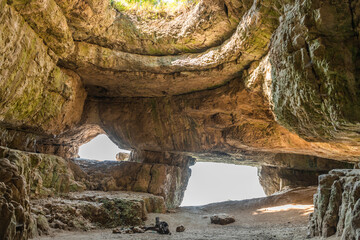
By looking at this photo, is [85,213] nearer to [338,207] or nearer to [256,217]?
[338,207]

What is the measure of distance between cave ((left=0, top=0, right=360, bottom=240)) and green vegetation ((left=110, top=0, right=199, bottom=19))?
45mm

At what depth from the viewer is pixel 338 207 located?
468cm

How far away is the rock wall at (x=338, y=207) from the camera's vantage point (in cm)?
361

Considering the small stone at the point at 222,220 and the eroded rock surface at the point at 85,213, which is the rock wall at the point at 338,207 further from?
the eroded rock surface at the point at 85,213

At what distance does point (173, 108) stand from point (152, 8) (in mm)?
5437

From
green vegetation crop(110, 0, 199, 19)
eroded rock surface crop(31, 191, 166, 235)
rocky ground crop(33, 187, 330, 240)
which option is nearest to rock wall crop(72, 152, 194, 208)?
rocky ground crop(33, 187, 330, 240)

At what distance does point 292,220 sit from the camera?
9.31 m

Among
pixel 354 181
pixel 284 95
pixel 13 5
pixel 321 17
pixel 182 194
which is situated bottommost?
pixel 182 194

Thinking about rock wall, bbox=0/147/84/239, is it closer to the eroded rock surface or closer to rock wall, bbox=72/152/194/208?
the eroded rock surface

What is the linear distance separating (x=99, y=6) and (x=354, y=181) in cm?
862

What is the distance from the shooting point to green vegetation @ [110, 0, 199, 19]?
1002cm

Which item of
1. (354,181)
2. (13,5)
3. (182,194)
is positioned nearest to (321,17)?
(354,181)

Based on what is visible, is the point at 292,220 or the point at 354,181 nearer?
the point at 354,181

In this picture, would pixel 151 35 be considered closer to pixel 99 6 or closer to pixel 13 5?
pixel 99 6
